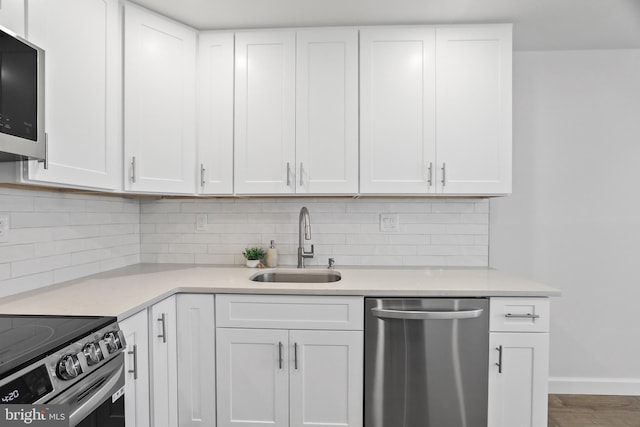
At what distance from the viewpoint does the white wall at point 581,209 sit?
2.71 meters

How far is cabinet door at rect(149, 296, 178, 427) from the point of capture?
70.5 inches

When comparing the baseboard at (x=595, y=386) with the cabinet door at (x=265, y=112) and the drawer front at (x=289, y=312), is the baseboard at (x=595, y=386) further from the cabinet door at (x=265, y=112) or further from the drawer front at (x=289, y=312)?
the cabinet door at (x=265, y=112)

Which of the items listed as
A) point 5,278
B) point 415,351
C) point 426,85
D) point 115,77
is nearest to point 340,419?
point 415,351

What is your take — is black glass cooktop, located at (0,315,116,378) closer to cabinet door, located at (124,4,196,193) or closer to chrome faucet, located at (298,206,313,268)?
cabinet door, located at (124,4,196,193)

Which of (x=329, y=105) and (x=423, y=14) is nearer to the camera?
(x=423, y=14)

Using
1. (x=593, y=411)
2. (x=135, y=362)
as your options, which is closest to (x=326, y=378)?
(x=135, y=362)

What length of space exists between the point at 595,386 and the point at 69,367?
307 cm

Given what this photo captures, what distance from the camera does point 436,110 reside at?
7.64 ft

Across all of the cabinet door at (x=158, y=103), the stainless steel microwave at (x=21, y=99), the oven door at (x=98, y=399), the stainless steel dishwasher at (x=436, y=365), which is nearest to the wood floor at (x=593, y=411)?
the stainless steel dishwasher at (x=436, y=365)

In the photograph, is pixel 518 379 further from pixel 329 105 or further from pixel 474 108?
pixel 329 105

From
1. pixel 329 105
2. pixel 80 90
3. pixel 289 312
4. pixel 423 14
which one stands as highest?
pixel 423 14

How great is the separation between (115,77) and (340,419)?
199 cm

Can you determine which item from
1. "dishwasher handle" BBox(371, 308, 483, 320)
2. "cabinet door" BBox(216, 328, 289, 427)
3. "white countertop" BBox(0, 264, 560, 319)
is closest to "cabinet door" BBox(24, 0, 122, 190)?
"white countertop" BBox(0, 264, 560, 319)

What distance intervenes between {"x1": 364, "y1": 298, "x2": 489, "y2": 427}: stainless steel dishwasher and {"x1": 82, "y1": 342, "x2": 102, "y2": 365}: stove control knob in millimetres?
1179
